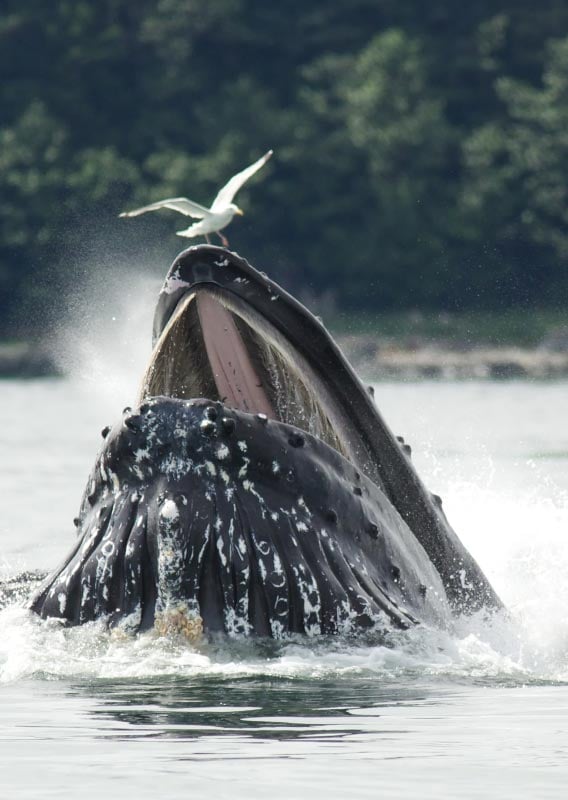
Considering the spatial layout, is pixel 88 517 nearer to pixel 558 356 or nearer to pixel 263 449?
pixel 263 449

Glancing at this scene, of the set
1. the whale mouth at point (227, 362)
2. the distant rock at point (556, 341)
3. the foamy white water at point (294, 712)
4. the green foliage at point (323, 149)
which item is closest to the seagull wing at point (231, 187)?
the whale mouth at point (227, 362)

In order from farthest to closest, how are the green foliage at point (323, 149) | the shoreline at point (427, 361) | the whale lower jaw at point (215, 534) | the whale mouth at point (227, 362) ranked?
the green foliage at point (323, 149)
the shoreline at point (427, 361)
the whale mouth at point (227, 362)
the whale lower jaw at point (215, 534)

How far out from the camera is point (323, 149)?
77250 mm

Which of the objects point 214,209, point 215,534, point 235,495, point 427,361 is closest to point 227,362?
point 235,495

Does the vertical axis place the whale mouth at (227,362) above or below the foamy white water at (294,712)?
above

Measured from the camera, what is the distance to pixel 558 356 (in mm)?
59438

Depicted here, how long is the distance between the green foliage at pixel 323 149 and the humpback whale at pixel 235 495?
60340mm

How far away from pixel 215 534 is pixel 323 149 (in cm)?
6971

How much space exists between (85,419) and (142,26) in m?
53.5

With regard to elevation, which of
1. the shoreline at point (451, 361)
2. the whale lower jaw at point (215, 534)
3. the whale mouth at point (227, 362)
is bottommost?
the whale lower jaw at point (215, 534)

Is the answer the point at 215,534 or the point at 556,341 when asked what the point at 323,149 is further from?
the point at 215,534

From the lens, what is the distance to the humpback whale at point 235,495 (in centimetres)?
834

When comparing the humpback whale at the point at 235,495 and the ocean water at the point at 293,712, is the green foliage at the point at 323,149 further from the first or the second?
the humpback whale at the point at 235,495

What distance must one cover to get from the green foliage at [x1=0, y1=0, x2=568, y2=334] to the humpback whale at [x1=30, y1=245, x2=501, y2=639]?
2376 inches
